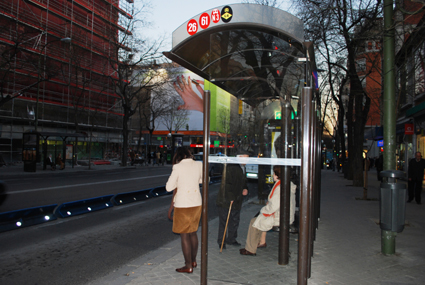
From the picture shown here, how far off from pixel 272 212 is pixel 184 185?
126cm

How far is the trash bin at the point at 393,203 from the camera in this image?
5191mm

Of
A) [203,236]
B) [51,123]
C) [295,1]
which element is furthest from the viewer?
[51,123]

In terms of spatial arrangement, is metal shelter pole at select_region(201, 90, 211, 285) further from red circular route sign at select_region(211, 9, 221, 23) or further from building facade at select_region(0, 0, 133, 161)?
building facade at select_region(0, 0, 133, 161)

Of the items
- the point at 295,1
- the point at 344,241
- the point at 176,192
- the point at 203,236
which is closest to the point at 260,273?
the point at 203,236

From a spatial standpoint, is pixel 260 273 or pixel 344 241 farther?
pixel 344 241

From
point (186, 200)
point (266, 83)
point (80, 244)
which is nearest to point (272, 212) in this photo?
point (186, 200)

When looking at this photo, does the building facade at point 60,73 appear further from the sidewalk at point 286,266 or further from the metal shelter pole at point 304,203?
the metal shelter pole at point 304,203

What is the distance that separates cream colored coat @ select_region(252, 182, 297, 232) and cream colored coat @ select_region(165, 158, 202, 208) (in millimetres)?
928

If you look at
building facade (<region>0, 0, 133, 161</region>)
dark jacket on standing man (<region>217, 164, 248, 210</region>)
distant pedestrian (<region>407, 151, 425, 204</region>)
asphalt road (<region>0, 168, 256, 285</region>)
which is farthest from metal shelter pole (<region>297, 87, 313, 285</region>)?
building facade (<region>0, 0, 133, 161</region>)

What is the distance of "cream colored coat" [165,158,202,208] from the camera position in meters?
4.65

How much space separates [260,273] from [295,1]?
1193 cm

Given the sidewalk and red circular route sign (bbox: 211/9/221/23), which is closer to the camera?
red circular route sign (bbox: 211/9/221/23)

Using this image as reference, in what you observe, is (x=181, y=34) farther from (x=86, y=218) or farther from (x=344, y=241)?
(x=86, y=218)

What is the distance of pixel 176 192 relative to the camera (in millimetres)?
4746
